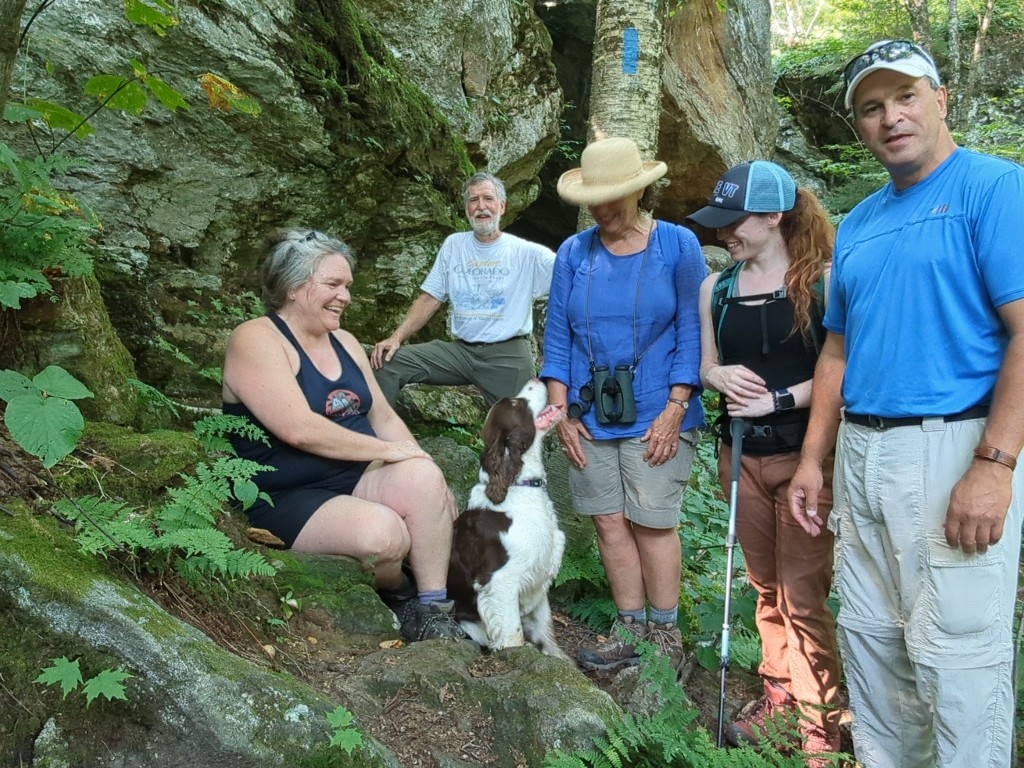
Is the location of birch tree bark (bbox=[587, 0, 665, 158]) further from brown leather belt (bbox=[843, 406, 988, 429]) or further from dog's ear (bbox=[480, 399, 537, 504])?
brown leather belt (bbox=[843, 406, 988, 429])

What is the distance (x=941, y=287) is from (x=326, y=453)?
2.96 metres

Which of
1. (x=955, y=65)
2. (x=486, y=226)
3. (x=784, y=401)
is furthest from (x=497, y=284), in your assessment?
(x=955, y=65)

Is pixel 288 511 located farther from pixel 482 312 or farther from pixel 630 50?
pixel 630 50

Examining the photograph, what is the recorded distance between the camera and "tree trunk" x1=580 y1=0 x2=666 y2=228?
5.86 m

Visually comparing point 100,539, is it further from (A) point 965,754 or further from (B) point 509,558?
(A) point 965,754

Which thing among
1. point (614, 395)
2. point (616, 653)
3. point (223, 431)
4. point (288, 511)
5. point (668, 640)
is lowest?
point (616, 653)

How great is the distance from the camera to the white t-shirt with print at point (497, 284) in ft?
19.4

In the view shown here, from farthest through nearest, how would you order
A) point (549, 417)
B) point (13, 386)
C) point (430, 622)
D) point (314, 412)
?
1. point (549, 417)
2. point (314, 412)
3. point (430, 622)
4. point (13, 386)

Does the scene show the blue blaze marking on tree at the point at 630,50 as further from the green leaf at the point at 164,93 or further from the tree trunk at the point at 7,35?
the tree trunk at the point at 7,35

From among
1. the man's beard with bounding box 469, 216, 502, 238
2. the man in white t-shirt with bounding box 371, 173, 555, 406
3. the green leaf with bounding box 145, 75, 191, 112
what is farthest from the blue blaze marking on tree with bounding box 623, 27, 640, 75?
the green leaf with bounding box 145, 75, 191, 112

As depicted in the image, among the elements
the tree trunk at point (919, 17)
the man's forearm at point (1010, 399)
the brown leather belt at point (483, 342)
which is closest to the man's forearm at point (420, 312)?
the brown leather belt at point (483, 342)

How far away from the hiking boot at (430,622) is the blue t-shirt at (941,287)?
2.26 meters

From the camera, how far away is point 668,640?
3.95 m

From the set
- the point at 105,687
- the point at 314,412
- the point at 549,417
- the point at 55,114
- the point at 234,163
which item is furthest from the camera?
the point at 234,163
